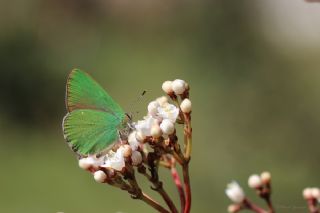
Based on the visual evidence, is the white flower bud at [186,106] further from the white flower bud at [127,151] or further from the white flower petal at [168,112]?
the white flower bud at [127,151]

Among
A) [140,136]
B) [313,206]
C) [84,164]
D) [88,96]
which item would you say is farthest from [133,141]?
[313,206]

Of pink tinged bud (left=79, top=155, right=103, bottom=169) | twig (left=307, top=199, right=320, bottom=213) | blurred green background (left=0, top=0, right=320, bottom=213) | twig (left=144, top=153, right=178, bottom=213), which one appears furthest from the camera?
blurred green background (left=0, top=0, right=320, bottom=213)

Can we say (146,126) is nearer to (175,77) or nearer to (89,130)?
(89,130)

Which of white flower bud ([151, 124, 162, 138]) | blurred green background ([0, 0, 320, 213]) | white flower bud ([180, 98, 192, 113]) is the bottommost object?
white flower bud ([151, 124, 162, 138])

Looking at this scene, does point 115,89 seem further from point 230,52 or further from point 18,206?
point 18,206

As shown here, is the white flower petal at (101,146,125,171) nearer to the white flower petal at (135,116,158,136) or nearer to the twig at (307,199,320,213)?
the white flower petal at (135,116,158,136)

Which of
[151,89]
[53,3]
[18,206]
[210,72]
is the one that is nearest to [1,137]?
[18,206]

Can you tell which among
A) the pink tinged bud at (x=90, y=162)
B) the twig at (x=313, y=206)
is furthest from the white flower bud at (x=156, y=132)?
the twig at (x=313, y=206)

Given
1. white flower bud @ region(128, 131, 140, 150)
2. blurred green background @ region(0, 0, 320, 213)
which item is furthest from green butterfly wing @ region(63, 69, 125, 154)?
blurred green background @ region(0, 0, 320, 213)
